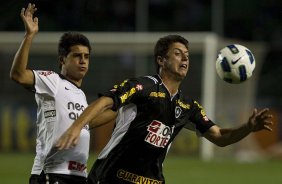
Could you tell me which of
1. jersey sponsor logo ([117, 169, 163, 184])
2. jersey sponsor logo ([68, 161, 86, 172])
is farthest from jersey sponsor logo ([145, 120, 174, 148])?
jersey sponsor logo ([68, 161, 86, 172])

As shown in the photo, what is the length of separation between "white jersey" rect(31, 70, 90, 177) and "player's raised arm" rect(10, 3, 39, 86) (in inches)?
5.8

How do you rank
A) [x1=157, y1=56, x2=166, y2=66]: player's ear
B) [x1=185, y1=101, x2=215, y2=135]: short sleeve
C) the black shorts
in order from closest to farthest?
the black shorts → [x1=157, y1=56, x2=166, y2=66]: player's ear → [x1=185, y1=101, x2=215, y2=135]: short sleeve

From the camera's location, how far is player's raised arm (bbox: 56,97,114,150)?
4988 mm

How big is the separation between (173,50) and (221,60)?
2.13ft

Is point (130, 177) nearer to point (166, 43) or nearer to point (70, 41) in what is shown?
point (166, 43)

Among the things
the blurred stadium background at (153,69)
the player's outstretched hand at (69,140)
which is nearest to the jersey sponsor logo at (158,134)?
the player's outstretched hand at (69,140)

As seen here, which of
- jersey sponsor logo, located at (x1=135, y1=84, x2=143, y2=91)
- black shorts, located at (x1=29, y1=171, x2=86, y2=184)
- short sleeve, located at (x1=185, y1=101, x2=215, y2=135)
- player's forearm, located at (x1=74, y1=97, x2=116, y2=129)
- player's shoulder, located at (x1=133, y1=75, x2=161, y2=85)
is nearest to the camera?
player's forearm, located at (x1=74, y1=97, x2=116, y2=129)

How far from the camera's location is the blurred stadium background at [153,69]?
19.3 m

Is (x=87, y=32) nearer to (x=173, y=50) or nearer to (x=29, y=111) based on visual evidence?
(x=29, y=111)

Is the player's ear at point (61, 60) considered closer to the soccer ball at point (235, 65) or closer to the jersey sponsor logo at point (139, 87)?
the jersey sponsor logo at point (139, 87)

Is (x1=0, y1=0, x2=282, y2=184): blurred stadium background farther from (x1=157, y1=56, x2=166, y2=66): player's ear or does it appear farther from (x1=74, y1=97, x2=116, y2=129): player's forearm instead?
(x1=74, y1=97, x2=116, y2=129): player's forearm

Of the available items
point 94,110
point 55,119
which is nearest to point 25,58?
point 55,119

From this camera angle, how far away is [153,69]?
783 inches

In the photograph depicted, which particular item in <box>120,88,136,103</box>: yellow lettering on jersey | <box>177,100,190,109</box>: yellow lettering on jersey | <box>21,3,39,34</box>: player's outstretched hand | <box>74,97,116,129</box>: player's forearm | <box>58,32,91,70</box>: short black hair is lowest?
<box>177,100,190,109</box>: yellow lettering on jersey
